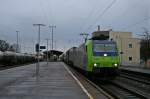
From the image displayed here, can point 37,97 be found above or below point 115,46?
below

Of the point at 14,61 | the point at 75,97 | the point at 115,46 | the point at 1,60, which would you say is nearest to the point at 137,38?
the point at 14,61

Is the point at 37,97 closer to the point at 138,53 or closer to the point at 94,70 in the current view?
the point at 94,70

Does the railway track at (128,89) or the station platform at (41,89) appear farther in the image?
the railway track at (128,89)

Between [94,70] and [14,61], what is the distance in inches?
2446

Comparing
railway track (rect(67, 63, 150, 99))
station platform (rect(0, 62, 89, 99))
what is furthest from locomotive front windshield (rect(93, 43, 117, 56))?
station platform (rect(0, 62, 89, 99))

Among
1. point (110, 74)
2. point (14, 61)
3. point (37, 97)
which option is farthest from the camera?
point (14, 61)

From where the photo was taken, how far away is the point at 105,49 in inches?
1147

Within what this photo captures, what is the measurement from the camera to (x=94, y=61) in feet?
92.2

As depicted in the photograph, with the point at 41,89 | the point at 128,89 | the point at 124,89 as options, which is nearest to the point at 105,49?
the point at 124,89

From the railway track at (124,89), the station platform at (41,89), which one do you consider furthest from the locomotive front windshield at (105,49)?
the station platform at (41,89)

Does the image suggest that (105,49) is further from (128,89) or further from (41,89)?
(41,89)

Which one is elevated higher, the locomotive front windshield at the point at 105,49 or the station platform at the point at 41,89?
the locomotive front windshield at the point at 105,49

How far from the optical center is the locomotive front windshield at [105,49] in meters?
28.8

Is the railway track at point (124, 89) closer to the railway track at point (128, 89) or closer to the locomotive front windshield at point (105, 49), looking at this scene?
the railway track at point (128, 89)
